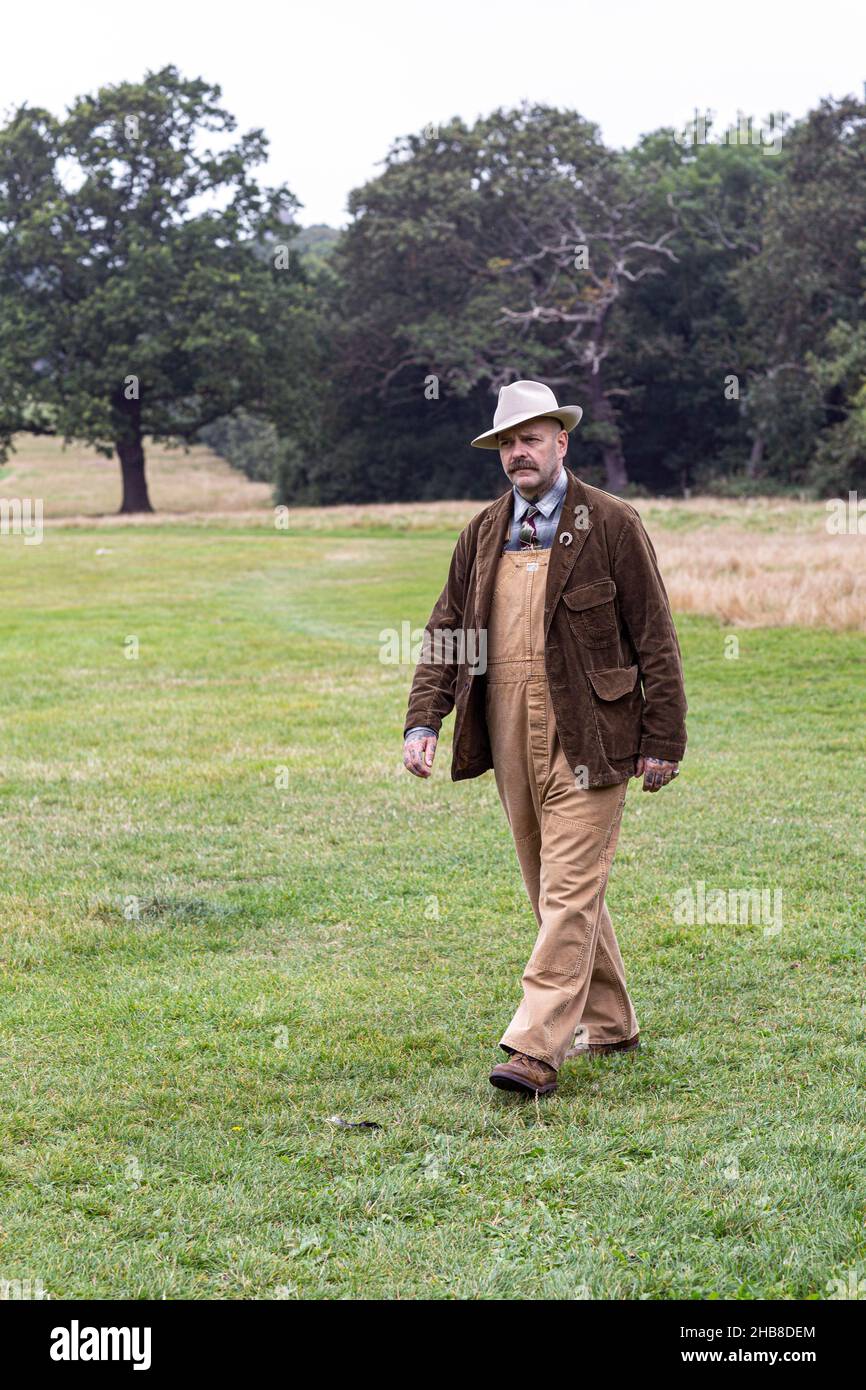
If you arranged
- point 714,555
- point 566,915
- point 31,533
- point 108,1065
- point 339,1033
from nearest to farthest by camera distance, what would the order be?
point 566,915, point 108,1065, point 339,1033, point 714,555, point 31,533

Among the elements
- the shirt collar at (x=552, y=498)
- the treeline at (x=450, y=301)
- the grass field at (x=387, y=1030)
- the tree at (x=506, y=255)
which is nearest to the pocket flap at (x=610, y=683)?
the shirt collar at (x=552, y=498)

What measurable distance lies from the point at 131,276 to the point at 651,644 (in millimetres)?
46669

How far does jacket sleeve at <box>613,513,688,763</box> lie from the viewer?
15.6ft

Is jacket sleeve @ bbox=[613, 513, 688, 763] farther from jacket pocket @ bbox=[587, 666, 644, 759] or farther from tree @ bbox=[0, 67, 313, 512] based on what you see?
tree @ bbox=[0, 67, 313, 512]

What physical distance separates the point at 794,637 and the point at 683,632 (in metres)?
1.51

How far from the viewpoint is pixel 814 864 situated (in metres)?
7.86

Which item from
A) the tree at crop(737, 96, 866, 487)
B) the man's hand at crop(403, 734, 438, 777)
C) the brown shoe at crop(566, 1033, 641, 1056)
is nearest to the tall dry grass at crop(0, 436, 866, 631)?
the tree at crop(737, 96, 866, 487)

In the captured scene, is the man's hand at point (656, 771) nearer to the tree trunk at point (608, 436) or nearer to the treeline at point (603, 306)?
the treeline at point (603, 306)

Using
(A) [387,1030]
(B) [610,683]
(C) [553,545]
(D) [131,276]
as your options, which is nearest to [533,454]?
(C) [553,545]

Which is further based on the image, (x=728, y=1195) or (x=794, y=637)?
(x=794, y=637)

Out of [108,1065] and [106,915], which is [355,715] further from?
[108,1065]

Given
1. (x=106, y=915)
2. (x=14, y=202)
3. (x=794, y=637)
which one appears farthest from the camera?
(x=14, y=202)

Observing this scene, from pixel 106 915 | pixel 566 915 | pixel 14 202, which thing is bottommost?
pixel 106 915

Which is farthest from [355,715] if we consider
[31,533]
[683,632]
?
[31,533]
